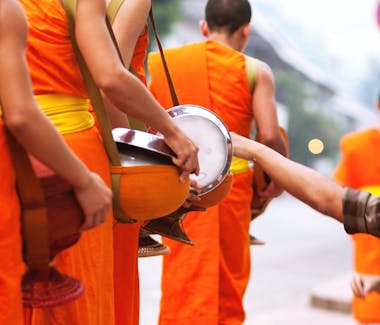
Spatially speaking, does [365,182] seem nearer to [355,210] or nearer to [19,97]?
[355,210]

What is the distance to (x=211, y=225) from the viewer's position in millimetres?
3824

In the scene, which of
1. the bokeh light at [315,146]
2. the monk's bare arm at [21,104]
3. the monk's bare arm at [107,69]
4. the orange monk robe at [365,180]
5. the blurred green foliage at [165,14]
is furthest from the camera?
the bokeh light at [315,146]

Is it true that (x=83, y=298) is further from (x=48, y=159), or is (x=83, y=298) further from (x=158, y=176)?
(x=48, y=159)

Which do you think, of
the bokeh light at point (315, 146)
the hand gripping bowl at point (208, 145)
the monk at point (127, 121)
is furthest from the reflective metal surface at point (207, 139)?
the bokeh light at point (315, 146)

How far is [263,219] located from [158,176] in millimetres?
9497

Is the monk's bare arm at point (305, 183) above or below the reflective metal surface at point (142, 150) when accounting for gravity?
below

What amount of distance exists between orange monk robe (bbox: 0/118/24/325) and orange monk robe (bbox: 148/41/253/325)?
1.86m

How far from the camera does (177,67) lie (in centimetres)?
375

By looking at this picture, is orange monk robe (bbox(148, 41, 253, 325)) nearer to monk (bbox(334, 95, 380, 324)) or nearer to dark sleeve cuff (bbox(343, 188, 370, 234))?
monk (bbox(334, 95, 380, 324))

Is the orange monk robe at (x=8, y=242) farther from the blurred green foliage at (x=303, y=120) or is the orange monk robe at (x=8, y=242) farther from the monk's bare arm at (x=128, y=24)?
the blurred green foliage at (x=303, y=120)

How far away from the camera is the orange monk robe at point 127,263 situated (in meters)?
2.71

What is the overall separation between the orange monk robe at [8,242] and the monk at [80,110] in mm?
418

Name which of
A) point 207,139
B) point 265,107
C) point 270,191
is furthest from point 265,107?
point 207,139

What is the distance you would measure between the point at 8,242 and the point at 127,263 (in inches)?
36.3
